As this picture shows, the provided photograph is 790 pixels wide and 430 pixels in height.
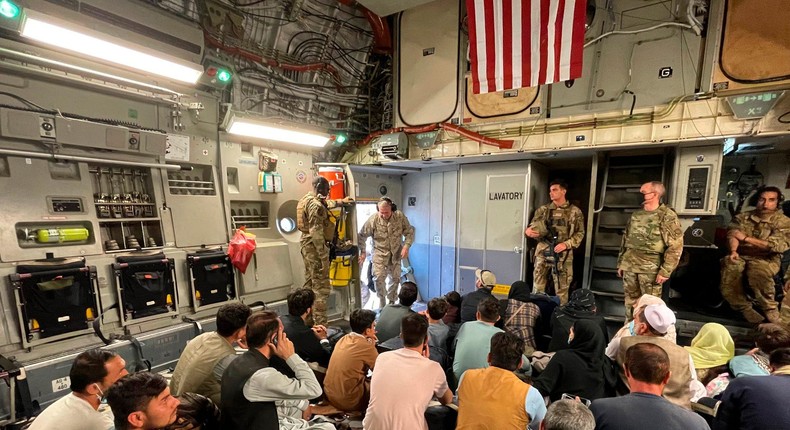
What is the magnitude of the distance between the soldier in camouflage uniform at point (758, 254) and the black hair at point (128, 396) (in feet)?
20.4

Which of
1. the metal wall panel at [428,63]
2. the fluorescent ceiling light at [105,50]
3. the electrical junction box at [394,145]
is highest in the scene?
the metal wall panel at [428,63]

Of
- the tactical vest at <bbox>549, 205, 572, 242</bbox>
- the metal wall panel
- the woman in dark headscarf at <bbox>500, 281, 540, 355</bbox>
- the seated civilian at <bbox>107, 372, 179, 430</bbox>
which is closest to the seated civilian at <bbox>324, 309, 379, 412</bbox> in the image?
the seated civilian at <bbox>107, 372, 179, 430</bbox>

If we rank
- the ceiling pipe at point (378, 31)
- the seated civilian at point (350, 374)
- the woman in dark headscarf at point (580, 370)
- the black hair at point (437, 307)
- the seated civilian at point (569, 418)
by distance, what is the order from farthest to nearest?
the ceiling pipe at point (378, 31) < the black hair at point (437, 307) < the seated civilian at point (350, 374) < the woman in dark headscarf at point (580, 370) < the seated civilian at point (569, 418)

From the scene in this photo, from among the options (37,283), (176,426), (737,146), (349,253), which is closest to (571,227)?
(737,146)

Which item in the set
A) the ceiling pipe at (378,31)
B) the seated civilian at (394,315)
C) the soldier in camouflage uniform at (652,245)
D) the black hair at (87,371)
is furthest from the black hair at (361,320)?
the ceiling pipe at (378,31)

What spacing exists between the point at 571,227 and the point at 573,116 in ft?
5.46

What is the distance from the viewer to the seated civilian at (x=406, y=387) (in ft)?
6.82

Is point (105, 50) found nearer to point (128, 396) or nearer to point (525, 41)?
point (128, 396)

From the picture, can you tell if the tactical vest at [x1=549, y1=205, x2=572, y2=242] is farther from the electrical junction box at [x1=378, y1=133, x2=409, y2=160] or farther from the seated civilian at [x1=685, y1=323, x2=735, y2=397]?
the electrical junction box at [x1=378, y1=133, x2=409, y2=160]

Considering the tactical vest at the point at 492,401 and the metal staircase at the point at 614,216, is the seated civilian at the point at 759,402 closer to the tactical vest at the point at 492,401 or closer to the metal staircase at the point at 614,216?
the tactical vest at the point at 492,401

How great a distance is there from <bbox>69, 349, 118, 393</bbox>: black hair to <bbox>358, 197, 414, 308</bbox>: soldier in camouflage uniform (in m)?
3.90

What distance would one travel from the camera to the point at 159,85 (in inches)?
165

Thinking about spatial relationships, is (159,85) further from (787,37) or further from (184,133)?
(787,37)

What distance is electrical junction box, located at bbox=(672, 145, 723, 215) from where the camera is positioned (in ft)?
13.8
